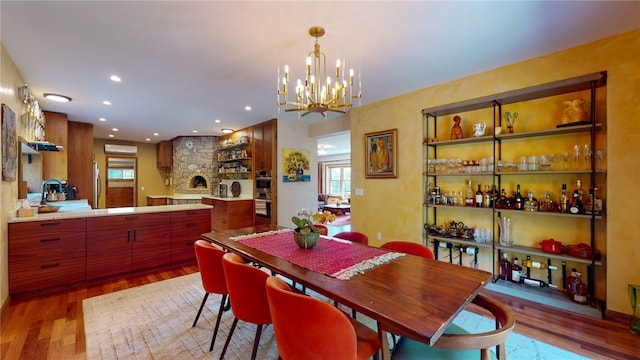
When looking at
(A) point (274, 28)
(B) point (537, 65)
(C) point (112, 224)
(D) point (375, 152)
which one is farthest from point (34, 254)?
(B) point (537, 65)

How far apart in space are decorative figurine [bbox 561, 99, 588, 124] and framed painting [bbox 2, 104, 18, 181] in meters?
5.37

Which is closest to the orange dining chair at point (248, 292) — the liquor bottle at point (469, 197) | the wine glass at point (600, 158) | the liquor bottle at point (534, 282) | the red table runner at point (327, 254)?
the red table runner at point (327, 254)

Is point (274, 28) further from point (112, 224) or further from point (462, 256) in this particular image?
point (462, 256)

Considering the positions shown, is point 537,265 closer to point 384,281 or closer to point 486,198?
point 486,198

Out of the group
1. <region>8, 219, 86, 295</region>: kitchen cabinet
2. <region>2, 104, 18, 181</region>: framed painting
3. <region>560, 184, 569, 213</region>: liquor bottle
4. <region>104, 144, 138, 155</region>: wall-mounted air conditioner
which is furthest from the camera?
<region>104, 144, 138, 155</region>: wall-mounted air conditioner

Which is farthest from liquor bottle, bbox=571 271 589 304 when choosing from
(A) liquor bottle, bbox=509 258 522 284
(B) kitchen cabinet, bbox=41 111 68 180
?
(B) kitchen cabinet, bbox=41 111 68 180

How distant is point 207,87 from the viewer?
3646 mm

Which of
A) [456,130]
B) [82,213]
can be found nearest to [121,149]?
[82,213]

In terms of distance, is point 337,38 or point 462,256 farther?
point 462,256

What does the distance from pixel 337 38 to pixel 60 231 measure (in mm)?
3704

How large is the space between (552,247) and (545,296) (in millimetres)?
510

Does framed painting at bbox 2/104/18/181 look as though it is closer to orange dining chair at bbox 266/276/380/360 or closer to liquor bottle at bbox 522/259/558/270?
orange dining chair at bbox 266/276/380/360

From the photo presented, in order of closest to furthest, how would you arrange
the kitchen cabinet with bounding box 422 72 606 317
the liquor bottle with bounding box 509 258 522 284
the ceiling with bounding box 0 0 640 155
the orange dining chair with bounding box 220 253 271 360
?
1. the orange dining chair with bounding box 220 253 271 360
2. the ceiling with bounding box 0 0 640 155
3. the kitchen cabinet with bounding box 422 72 606 317
4. the liquor bottle with bounding box 509 258 522 284

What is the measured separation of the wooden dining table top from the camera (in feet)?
3.56
